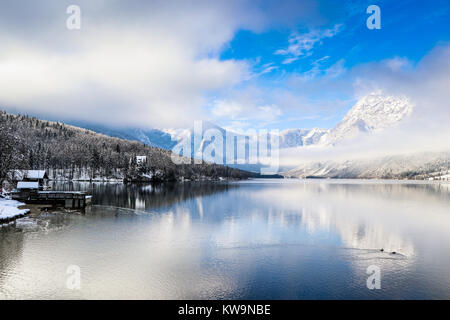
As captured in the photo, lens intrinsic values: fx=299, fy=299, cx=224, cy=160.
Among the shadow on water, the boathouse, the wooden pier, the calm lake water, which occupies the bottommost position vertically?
the calm lake water

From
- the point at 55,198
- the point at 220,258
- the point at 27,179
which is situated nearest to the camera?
the point at 220,258

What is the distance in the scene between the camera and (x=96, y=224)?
4584 cm

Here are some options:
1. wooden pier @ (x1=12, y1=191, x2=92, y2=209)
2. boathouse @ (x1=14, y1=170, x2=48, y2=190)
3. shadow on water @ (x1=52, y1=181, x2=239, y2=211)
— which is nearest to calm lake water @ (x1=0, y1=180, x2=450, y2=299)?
wooden pier @ (x1=12, y1=191, x2=92, y2=209)

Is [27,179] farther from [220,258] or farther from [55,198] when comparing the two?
[220,258]

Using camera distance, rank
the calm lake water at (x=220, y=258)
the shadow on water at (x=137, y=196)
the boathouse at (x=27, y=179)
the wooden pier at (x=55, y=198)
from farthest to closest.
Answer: the shadow on water at (x=137, y=196)
the boathouse at (x=27, y=179)
the wooden pier at (x=55, y=198)
the calm lake water at (x=220, y=258)

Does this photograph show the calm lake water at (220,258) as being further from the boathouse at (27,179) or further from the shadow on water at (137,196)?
the boathouse at (27,179)

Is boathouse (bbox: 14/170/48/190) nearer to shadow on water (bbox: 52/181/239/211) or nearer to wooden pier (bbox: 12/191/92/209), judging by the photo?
wooden pier (bbox: 12/191/92/209)

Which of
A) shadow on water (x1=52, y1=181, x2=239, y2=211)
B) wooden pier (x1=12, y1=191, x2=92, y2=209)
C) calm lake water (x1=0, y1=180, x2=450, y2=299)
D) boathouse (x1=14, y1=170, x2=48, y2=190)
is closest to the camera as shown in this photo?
calm lake water (x1=0, y1=180, x2=450, y2=299)

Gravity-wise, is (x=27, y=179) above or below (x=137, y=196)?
above

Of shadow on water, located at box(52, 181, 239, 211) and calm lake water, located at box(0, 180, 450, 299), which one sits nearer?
calm lake water, located at box(0, 180, 450, 299)

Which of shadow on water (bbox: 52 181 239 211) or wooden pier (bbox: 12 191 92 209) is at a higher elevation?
wooden pier (bbox: 12 191 92 209)

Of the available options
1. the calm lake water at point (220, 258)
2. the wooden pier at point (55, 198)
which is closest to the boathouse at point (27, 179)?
the wooden pier at point (55, 198)

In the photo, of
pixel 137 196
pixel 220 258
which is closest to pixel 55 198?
pixel 137 196

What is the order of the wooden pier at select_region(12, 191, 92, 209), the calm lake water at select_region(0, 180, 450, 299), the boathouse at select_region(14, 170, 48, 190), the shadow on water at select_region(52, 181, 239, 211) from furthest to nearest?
the shadow on water at select_region(52, 181, 239, 211) < the boathouse at select_region(14, 170, 48, 190) < the wooden pier at select_region(12, 191, 92, 209) < the calm lake water at select_region(0, 180, 450, 299)
